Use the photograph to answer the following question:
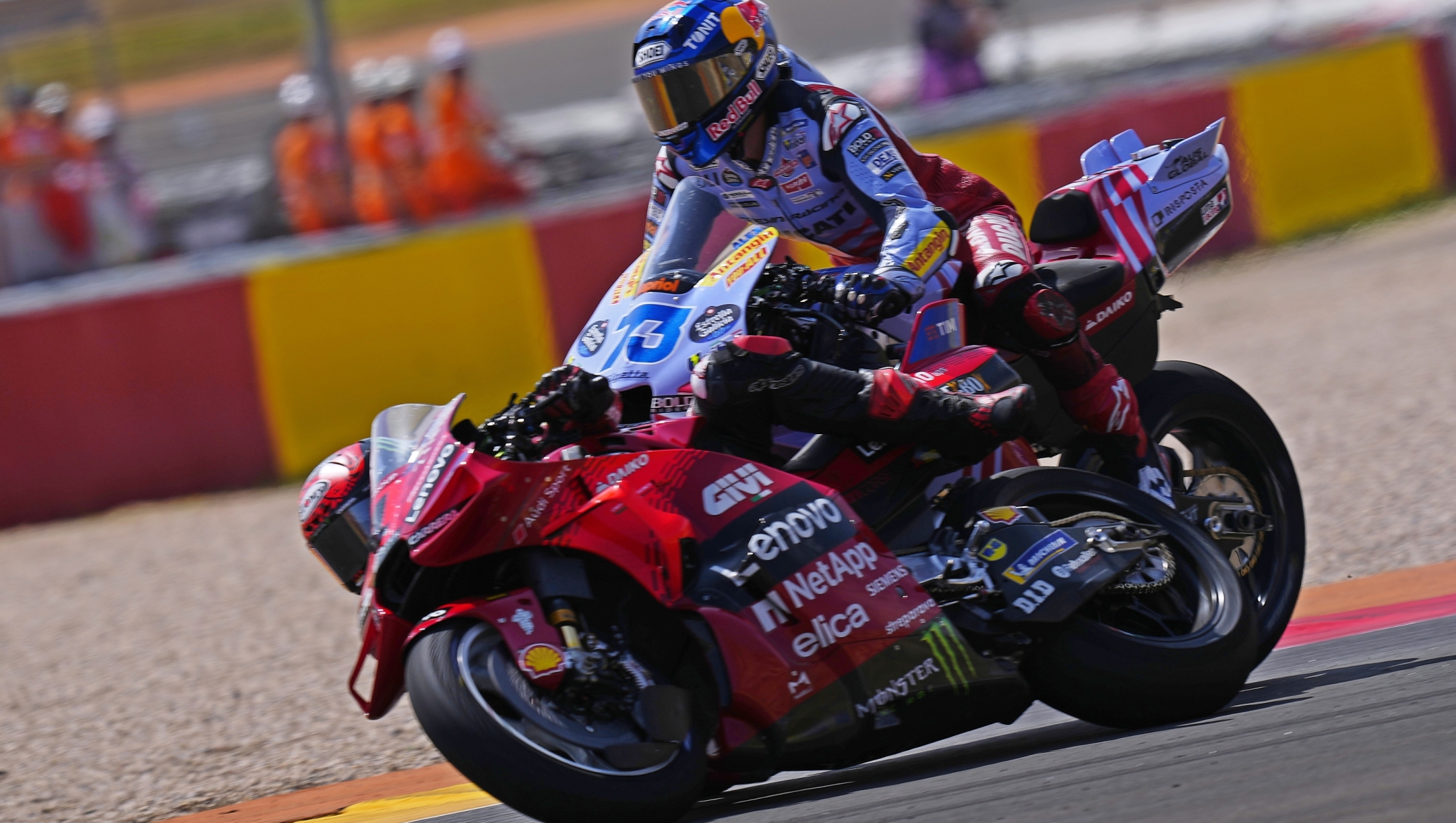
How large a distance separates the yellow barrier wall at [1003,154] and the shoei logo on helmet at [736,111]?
6.57 metres

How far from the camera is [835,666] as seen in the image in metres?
3.58

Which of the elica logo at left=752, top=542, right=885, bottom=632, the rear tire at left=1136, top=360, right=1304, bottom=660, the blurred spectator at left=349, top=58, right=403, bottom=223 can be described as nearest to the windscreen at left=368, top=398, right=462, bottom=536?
the elica logo at left=752, top=542, right=885, bottom=632

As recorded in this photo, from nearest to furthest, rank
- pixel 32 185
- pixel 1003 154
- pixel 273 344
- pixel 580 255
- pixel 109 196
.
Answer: pixel 273 344 < pixel 580 255 < pixel 32 185 < pixel 109 196 < pixel 1003 154

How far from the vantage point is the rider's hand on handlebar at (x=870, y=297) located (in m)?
3.88

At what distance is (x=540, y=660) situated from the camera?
10.8 feet

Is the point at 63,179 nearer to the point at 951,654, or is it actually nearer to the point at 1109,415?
the point at 1109,415

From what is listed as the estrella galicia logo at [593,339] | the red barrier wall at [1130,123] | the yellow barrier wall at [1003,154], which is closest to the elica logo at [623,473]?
the estrella galicia logo at [593,339]

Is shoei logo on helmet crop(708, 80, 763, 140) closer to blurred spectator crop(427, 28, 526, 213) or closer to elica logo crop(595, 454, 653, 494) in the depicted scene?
elica logo crop(595, 454, 653, 494)

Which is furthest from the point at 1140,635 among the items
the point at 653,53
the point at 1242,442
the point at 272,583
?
the point at 272,583

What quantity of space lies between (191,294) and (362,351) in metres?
0.92

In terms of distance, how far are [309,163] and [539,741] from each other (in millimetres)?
8046

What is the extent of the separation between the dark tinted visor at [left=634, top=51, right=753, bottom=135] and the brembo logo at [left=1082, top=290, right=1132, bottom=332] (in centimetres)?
111

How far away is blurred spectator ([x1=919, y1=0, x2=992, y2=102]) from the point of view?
12102 mm

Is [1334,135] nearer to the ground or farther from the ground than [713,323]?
nearer to the ground
